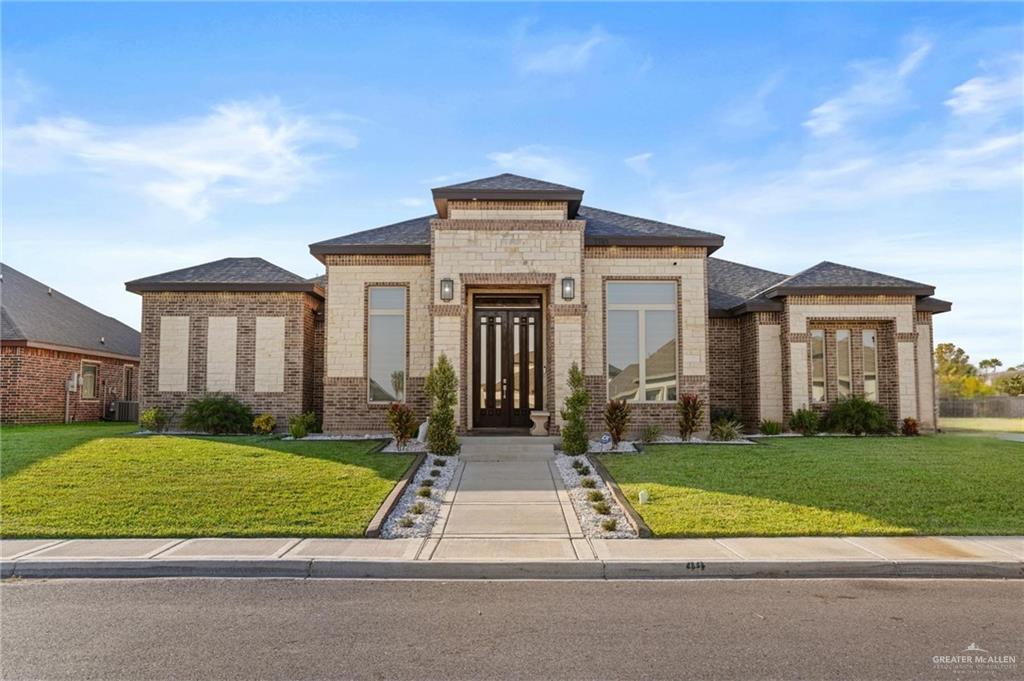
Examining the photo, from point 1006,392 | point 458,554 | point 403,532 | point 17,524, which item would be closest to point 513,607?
point 458,554

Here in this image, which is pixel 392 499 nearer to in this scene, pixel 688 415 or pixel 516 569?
pixel 516 569

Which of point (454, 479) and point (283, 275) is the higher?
point (283, 275)

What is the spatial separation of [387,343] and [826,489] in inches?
382

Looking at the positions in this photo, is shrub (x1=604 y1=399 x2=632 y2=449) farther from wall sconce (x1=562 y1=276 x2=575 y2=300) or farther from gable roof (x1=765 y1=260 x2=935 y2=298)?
gable roof (x1=765 y1=260 x2=935 y2=298)

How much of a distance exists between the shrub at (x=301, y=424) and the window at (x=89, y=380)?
33.2 ft

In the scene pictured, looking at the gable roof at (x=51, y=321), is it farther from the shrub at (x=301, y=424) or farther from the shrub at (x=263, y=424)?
the shrub at (x=301, y=424)

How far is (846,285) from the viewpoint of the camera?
17.2 metres

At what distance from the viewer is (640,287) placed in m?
16.0

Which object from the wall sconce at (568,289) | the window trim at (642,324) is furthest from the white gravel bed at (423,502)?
the window trim at (642,324)

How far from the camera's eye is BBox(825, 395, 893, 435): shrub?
54.3ft

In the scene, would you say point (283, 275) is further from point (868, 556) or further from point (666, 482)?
point (868, 556)

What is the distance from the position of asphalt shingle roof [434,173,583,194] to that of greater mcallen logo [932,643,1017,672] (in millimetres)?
11879

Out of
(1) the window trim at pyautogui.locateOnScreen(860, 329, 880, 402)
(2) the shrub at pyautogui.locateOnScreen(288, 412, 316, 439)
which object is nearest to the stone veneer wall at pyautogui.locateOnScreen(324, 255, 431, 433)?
(2) the shrub at pyautogui.locateOnScreen(288, 412, 316, 439)

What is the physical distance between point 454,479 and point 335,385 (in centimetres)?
570
